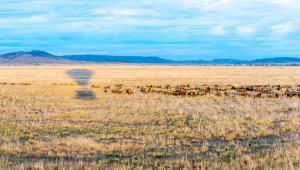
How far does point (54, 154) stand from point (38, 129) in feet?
14.4

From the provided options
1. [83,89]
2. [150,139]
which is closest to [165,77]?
[83,89]

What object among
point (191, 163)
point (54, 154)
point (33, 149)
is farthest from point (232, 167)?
point (33, 149)

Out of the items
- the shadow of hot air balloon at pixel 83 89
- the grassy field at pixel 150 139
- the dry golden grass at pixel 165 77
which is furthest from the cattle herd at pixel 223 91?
the dry golden grass at pixel 165 77

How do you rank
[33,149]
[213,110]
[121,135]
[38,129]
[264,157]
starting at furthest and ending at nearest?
[213,110]
[38,129]
[121,135]
[33,149]
[264,157]

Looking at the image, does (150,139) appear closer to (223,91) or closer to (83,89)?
(223,91)

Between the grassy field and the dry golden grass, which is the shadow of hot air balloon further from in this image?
the grassy field

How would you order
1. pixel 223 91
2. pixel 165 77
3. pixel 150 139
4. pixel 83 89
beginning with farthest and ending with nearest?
pixel 165 77, pixel 83 89, pixel 223 91, pixel 150 139

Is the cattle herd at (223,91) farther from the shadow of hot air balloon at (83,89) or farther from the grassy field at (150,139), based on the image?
the grassy field at (150,139)

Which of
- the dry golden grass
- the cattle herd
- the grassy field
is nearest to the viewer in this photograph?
the grassy field

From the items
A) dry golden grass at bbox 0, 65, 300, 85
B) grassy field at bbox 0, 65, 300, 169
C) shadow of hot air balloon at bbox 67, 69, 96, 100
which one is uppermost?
dry golden grass at bbox 0, 65, 300, 85

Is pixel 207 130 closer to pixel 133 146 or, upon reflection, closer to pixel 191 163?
pixel 133 146

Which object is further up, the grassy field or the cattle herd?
the cattle herd

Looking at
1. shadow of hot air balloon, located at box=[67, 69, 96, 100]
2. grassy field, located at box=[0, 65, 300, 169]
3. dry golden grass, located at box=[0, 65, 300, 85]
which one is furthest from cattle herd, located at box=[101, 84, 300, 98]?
→ dry golden grass, located at box=[0, 65, 300, 85]

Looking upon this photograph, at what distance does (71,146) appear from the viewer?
39.3ft
